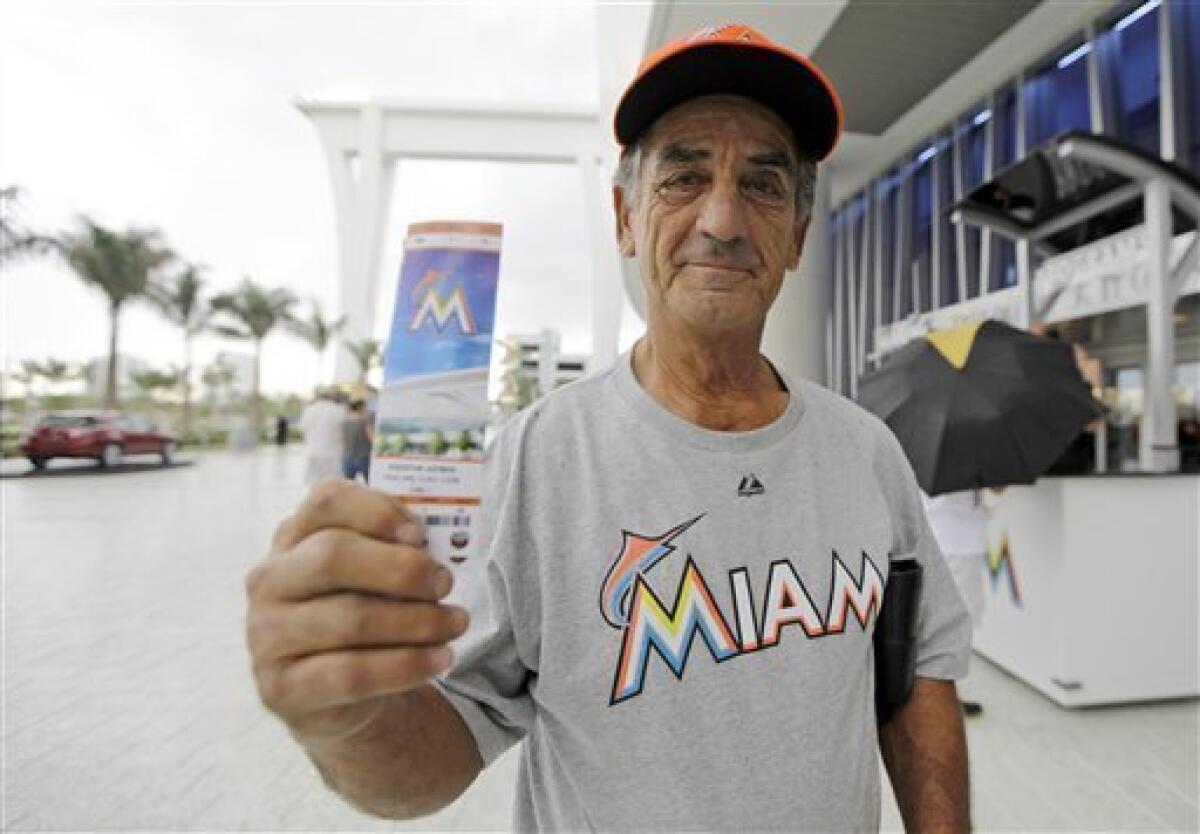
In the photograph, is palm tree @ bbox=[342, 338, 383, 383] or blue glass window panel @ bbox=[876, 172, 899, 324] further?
palm tree @ bbox=[342, 338, 383, 383]

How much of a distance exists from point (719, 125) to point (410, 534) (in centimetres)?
86

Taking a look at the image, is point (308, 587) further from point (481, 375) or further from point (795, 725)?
point (795, 725)

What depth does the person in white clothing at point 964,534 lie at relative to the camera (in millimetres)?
3615

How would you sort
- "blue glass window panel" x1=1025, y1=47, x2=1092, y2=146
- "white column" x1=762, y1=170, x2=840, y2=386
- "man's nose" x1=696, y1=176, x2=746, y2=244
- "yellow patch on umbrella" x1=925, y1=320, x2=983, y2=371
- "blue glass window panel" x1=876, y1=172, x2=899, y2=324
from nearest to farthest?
"man's nose" x1=696, y1=176, x2=746, y2=244
"yellow patch on umbrella" x1=925, y1=320, x2=983, y2=371
"white column" x1=762, y1=170, x2=840, y2=386
"blue glass window panel" x1=1025, y1=47, x2=1092, y2=146
"blue glass window panel" x1=876, y1=172, x2=899, y2=324

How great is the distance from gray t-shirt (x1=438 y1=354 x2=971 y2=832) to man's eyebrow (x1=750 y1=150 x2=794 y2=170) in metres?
0.43

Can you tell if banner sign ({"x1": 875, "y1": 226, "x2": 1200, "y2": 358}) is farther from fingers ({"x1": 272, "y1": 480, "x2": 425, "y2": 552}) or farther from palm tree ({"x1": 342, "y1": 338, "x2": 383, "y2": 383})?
palm tree ({"x1": 342, "y1": 338, "x2": 383, "y2": 383})

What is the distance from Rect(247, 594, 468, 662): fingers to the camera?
533mm

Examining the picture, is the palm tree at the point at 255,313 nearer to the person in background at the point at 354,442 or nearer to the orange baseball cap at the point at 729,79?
the person in background at the point at 354,442

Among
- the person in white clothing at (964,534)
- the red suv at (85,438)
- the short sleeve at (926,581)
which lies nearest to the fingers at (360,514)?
the short sleeve at (926,581)

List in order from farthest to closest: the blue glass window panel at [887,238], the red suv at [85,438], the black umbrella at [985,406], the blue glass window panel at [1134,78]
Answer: the red suv at [85,438] → the blue glass window panel at [887,238] → the blue glass window panel at [1134,78] → the black umbrella at [985,406]

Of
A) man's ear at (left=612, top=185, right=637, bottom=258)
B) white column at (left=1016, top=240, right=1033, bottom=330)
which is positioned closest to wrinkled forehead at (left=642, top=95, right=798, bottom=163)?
man's ear at (left=612, top=185, right=637, bottom=258)

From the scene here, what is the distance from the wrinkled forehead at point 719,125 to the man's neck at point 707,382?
1.04ft

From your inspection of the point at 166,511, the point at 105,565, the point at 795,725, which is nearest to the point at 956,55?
the point at 795,725

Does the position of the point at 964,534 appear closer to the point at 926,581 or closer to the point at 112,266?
the point at 926,581
